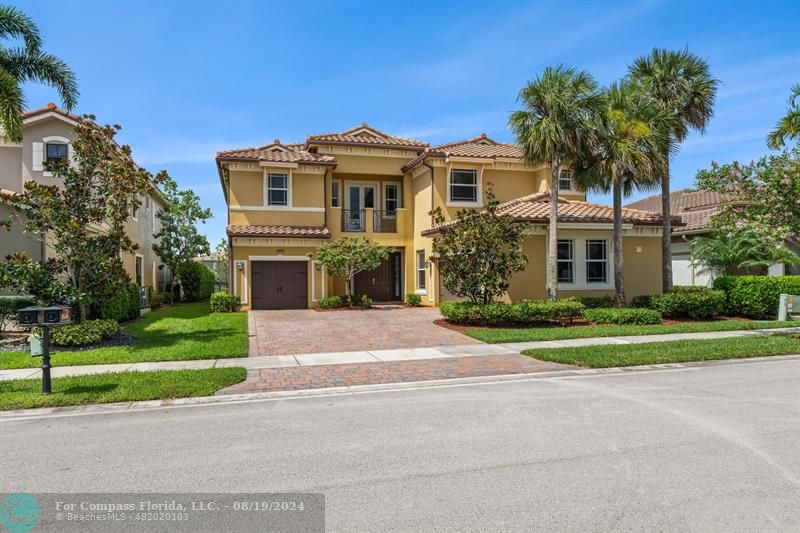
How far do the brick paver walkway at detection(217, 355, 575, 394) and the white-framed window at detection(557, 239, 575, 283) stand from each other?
9.54 metres

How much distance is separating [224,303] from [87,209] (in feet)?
29.8

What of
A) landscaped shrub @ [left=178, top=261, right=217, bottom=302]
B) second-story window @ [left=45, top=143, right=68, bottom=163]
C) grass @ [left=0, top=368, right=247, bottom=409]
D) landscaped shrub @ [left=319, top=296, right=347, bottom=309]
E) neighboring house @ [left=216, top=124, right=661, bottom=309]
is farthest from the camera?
landscaped shrub @ [left=178, top=261, right=217, bottom=302]

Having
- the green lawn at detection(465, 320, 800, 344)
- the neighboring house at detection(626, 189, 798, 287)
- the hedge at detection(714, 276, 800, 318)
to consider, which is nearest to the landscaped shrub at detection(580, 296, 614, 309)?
the green lawn at detection(465, 320, 800, 344)

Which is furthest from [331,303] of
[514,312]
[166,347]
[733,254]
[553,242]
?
[733,254]

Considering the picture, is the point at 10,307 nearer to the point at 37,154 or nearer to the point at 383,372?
the point at 37,154

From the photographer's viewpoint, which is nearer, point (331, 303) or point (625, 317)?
point (625, 317)

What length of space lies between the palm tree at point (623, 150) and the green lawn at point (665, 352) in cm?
572

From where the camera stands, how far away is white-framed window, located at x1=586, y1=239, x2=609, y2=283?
2033cm

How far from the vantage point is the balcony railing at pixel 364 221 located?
2545cm

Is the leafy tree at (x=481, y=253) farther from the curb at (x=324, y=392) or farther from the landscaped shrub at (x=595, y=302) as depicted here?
the curb at (x=324, y=392)

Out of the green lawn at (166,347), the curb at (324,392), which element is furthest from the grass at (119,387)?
the green lawn at (166,347)

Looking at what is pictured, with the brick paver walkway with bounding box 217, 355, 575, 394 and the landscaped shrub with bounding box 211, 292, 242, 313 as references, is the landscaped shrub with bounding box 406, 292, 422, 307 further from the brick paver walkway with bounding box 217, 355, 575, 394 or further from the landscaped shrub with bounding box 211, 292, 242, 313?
the brick paver walkway with bounding box 217, 355, 575, 394

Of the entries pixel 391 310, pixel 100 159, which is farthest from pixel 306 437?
pixel 391 310

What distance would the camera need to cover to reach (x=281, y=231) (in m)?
22.8
